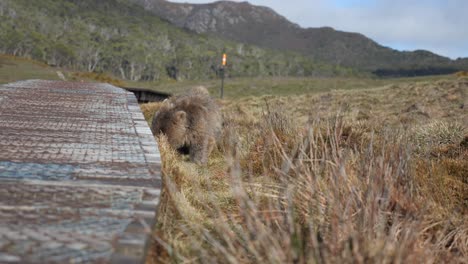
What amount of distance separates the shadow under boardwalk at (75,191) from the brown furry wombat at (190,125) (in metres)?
2.41

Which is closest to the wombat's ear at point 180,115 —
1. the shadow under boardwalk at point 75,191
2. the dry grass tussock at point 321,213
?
the dry grass tussock at point 321,213

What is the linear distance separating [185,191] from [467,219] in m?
1.81

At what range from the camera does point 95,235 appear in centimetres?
144

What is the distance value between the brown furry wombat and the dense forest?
90.1m

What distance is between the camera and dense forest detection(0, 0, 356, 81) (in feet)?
314

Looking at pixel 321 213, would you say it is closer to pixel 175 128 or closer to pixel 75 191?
pixel 75 191

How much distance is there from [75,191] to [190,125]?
4.21 metres

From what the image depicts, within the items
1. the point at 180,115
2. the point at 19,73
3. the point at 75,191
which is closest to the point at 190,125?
the point at 180,115

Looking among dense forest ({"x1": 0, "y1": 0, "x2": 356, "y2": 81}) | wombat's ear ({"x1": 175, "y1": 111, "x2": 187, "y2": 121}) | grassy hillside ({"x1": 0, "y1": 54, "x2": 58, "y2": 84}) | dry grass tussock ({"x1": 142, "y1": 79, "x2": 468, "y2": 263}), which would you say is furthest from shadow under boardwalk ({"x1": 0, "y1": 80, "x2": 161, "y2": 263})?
dense forest ({"x1": 0, "y1": 0, "x2": 356, "y2": 81})

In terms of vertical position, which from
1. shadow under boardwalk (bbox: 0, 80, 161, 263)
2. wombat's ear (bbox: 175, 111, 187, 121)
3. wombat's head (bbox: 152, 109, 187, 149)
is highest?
shadow under boardwalk (bbox: 0, 80, 161, 263)

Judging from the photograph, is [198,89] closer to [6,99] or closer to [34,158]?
[6,99]

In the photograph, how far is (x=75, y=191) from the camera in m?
1.83

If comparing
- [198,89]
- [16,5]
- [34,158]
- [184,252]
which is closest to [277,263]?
[184,252]

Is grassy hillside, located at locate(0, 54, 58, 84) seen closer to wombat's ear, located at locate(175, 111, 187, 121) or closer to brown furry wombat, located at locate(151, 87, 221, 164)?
brown furry wombat, located at locate(151, 87, 221, 164)
